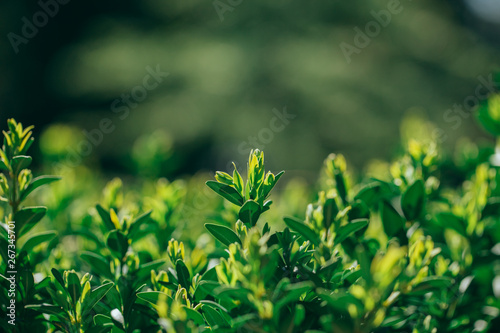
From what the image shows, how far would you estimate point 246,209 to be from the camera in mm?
806

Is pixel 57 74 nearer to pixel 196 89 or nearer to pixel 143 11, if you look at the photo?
pixel 143 11

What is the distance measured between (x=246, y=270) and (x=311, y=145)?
8.03 metres

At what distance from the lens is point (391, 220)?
992 mm

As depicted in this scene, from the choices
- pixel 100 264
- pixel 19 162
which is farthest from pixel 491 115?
pixel 19 162

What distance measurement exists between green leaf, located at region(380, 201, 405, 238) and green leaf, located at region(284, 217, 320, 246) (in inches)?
8.8

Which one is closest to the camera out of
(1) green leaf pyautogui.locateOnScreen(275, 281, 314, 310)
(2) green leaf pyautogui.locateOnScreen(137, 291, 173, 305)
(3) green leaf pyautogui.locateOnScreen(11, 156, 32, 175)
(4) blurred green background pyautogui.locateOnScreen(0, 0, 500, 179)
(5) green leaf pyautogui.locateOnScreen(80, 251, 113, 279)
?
(1) green leaf pyautogui.locateOnScreen(275, 281, 314, 310)

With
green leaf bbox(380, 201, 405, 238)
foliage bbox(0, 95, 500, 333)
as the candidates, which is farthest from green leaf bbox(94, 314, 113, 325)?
green leaf bbox(380, 201, 405, 238)

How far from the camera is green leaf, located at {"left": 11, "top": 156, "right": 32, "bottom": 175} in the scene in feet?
2.84

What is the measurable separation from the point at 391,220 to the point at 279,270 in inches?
13.1

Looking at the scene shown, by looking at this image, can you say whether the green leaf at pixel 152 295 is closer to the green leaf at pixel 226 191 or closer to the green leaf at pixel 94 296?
the green leaf at pixel 94 296

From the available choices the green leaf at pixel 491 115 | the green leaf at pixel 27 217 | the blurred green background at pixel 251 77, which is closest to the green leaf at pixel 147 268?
the green leaf at pixel 27 217

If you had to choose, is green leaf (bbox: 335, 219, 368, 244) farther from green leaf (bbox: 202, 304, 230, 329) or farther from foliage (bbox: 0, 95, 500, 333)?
green leaf (bbox: 202, 304, 230, 329)

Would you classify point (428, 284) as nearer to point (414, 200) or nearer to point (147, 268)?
point (414, 200)

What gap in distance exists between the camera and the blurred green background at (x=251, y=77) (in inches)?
338
